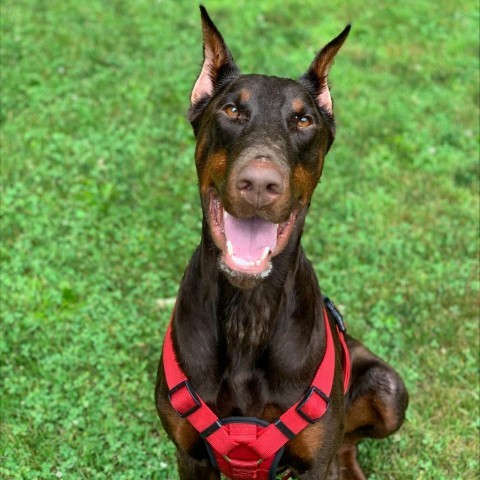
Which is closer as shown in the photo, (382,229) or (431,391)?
(431,391)

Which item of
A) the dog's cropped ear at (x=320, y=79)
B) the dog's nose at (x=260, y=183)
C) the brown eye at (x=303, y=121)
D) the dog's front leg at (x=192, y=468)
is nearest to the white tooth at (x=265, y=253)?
the dog's nose at (x=260, y=183)

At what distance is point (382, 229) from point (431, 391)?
1.73 m

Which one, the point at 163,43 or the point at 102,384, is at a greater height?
the point at 163,43

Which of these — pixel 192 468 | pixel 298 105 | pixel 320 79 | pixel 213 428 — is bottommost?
pixel 192 468

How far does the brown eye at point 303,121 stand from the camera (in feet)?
9.93

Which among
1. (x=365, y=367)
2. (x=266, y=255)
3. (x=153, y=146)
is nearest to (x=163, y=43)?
(x=153, y=146)

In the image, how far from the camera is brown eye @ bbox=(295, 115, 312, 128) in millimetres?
3027

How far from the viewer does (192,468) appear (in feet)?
11.2

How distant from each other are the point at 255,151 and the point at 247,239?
370 millimetres

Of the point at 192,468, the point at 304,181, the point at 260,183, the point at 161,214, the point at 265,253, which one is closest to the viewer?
the point at 260,183

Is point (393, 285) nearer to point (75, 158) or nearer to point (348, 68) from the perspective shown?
point (75, 158)

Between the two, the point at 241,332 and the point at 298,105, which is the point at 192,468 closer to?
the point at 241,332

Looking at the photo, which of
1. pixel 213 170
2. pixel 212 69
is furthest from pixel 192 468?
pixel 212 69

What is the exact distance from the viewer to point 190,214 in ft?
19.6
